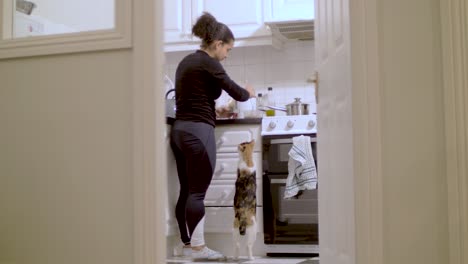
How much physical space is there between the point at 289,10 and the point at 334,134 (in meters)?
2.27

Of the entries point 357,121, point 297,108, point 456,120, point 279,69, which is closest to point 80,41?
point 357,121

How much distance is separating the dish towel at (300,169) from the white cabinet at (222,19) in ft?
3.17

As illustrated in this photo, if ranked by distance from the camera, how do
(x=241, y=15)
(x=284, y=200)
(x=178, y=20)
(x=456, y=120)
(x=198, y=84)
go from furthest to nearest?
(x=178, y=20) → (x=241, y=15) → (x=284, y=200) → (x=198, y=84) → (x=456, y=120)

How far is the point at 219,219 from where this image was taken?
4.59m

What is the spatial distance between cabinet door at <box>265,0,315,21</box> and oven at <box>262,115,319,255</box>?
746 millimetres

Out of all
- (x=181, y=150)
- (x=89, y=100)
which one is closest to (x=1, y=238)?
(x=89, y=100)

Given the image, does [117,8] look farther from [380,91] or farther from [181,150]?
[181,150]

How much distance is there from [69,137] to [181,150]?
6.75 feet

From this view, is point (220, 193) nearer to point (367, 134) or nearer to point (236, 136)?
point (236, 136)

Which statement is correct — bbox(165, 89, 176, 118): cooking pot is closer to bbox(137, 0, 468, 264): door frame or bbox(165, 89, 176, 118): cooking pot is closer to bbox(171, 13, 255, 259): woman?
bbox(171, 13, 255, 259): woman

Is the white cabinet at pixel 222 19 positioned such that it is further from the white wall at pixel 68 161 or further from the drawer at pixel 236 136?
the white wall at pixel 68 161

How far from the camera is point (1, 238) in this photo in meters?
2.26

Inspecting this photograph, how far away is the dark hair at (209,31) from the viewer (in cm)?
421

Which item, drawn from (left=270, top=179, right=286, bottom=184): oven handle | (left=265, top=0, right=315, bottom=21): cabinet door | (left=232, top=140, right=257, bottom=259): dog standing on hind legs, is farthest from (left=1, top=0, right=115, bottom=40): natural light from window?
(left=265, top=0, right=315, bottom=21): cabinet door
